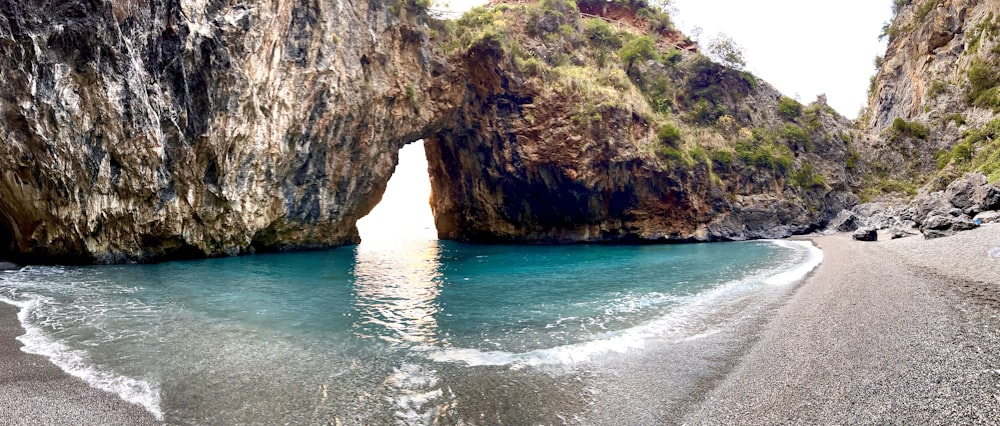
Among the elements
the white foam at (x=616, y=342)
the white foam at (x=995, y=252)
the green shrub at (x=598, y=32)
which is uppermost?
the green shrub at (x=598, y=32)

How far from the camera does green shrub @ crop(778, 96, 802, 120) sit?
41531mm

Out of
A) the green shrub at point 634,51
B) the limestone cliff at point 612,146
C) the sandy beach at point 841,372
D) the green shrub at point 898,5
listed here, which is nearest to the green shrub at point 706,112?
the limestone cliff at point 612,146

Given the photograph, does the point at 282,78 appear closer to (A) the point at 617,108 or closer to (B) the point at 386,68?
(B) the point at 386,68

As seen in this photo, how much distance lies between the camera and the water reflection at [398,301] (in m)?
8.22

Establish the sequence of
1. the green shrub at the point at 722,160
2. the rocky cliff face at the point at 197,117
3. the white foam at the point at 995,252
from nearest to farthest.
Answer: the white foam at the point at 995,252 → the rocky cliff face at the point at 197,117 → the green shrub at the point at 722,160

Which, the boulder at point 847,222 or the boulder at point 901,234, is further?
the boulder at point 847,222

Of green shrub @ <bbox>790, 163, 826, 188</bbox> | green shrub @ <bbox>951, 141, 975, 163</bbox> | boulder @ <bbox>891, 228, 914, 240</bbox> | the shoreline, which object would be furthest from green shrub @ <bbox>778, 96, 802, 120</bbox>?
the shoreline

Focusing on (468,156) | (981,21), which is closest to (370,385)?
(468,156)

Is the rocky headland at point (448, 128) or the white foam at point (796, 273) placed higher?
the rocky headland at point (448, 128)

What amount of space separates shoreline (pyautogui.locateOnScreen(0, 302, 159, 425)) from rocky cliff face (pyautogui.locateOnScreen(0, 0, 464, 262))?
11.1 meters

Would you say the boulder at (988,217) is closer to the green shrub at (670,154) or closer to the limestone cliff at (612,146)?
the limestone cliff at (612,146)

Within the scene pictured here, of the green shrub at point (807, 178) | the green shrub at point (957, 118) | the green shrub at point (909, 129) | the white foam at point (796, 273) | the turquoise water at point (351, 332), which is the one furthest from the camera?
the green shrub at point (909, 129)

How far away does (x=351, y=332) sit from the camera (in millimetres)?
8180

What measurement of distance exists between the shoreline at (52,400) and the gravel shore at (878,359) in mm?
5982
